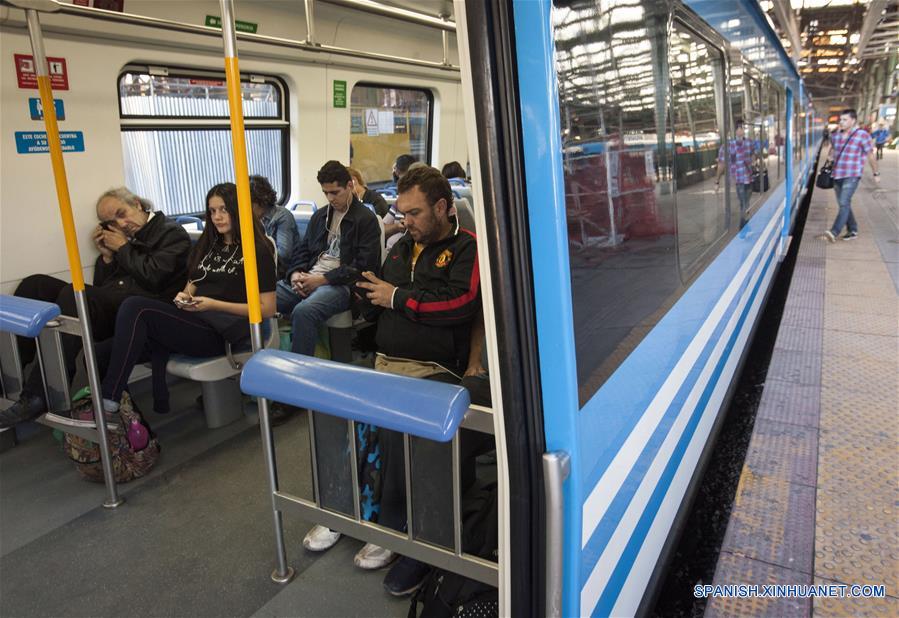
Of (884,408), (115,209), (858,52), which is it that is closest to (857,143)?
(884,408)

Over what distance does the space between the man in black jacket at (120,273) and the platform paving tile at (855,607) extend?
343 centimetres

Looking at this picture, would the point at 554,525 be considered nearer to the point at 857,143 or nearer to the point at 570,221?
the point at 570,221

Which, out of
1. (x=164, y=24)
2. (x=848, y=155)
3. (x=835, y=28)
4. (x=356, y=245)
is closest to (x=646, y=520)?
(x=356, y=245)

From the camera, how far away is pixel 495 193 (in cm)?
110

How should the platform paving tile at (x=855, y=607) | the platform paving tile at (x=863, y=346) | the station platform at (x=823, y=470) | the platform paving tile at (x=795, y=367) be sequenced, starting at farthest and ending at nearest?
the platform paving tile at (x=863, y=346) → the platform paving tile at (x=795, y=367) → the station platform at (x=823, y=470) → the platform paving tile at (x=855, y=607)

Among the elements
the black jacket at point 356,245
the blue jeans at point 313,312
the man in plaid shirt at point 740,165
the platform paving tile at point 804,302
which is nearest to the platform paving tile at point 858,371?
the platform paving tile at point 804,302

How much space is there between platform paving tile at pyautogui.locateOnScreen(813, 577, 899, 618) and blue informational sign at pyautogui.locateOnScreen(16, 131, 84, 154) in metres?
4.35

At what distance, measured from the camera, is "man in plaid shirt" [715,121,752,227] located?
2.76 metres

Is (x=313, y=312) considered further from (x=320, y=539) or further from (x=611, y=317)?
(x=611, y=317)

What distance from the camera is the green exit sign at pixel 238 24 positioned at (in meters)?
4.62

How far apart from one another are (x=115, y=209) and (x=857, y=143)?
864 centimetres

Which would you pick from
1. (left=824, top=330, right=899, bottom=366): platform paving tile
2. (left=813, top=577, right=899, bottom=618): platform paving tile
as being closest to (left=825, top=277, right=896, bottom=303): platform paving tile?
(left=824, top=330, right=899, bottom=366): platform paving tile

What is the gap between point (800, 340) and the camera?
4.94m

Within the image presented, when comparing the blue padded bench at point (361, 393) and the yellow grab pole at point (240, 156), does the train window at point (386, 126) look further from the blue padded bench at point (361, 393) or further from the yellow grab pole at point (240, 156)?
the blue padded bench at point (361, 393)
